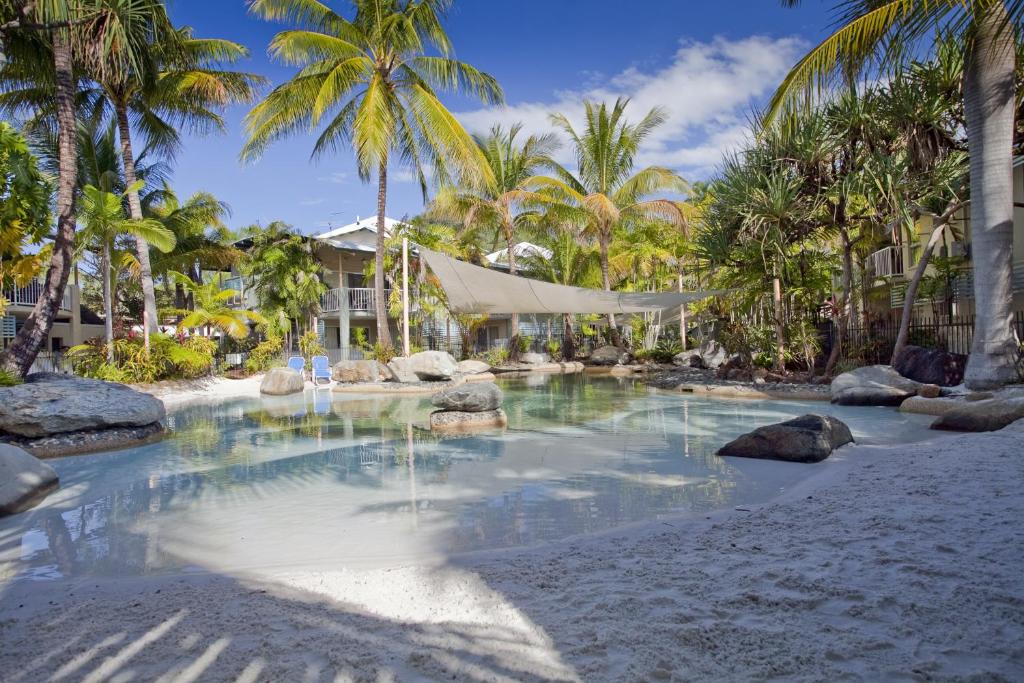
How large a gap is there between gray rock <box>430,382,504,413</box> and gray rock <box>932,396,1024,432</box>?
16.3ft

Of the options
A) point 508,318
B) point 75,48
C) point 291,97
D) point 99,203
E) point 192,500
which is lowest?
point 192,500

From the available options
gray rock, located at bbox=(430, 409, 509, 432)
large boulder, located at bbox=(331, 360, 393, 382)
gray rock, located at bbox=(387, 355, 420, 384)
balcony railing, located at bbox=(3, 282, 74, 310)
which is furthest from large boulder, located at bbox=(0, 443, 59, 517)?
balcony railing, located at bbox=(3, 282, 74, 310)

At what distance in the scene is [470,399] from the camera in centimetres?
802

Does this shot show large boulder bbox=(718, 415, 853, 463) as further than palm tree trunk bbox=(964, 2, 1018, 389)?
No

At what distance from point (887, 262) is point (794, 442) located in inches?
516

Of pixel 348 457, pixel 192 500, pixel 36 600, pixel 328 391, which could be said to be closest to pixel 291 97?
pixel 328 391

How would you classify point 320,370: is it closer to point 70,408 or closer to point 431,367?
point 431,367

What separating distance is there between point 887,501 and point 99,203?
13690 mm

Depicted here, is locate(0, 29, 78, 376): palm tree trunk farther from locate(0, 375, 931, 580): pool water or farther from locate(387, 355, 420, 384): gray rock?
locate(387, 355, 420, 384): gray rock

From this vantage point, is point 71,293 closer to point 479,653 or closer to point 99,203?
point 99,203

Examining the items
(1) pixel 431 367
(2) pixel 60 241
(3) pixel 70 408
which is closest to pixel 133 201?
(2) pixel 60 241

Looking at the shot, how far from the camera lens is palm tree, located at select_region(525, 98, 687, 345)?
18.5 metres

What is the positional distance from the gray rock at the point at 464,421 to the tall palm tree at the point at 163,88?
30.0 ft

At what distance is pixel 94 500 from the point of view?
15.2 feet
